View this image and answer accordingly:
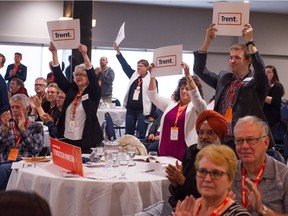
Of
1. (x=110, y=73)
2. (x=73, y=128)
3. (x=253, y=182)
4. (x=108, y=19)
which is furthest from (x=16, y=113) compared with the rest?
(x=108, y=19)

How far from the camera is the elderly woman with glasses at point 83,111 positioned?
5141 mm

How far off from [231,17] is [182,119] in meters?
1.02

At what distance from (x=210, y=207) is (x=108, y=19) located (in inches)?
505

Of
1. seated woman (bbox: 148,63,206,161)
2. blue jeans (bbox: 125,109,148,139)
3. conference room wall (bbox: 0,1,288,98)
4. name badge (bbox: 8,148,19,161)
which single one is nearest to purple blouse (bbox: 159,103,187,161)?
seated woman (bbox: 148,63,206,161)

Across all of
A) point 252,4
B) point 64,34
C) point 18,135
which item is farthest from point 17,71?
point 18,135

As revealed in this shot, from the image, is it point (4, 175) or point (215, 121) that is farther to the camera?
point (4, 175)

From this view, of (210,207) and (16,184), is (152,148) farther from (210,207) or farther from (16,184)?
(210,207)

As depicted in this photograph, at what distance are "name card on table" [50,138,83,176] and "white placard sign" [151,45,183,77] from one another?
149 centimetres

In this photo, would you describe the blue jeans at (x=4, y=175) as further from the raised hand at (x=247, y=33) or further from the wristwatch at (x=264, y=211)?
the wristwatch at (x=264, y=211)

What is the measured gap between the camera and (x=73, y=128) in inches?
204

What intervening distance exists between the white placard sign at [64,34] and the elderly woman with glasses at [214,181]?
3.07 metres

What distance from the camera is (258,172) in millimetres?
2926

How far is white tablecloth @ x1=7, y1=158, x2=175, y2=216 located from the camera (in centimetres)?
358

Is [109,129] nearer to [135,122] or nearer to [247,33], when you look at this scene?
[135,122]
